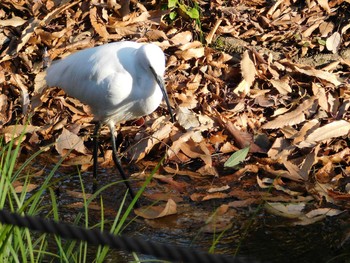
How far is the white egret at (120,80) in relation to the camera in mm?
5469

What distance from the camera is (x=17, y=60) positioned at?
693 cm

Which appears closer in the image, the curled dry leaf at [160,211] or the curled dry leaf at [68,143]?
the curled dry leaf at [160,211]

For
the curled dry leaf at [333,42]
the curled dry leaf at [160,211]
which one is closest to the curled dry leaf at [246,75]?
the curled dry leaf at [333,42]

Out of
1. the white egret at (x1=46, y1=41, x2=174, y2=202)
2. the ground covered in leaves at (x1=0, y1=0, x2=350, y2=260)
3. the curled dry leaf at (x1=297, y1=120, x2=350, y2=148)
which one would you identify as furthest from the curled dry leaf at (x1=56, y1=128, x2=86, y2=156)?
the curled dry leaf at (x1=297, y1=120, x2=350, y2=148)

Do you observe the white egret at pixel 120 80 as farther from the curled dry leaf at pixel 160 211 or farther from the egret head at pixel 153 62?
the curled dry leaf at pixel 160 211

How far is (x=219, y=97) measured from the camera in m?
6.57

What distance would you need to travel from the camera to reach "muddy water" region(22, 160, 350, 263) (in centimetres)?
456

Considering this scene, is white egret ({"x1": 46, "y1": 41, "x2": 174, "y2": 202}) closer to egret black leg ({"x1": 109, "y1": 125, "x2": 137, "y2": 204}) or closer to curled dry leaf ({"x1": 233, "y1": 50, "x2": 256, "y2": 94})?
egret black leg ({"x1": 109, "y1": 125, "x2": 137, "y2": 204})

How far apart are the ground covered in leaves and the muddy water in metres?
0.10

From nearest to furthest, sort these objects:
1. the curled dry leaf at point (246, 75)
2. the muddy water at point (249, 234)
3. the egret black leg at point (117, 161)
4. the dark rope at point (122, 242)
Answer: the dark rope at point (122, 242) < the muddy water at point (249, 234) < the egret black leg at point (117, 161) < the curled dry leaf at point (246, 75)

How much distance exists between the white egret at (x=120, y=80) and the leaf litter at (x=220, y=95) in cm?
52

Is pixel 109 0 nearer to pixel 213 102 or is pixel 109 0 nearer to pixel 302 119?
pixel 213 102

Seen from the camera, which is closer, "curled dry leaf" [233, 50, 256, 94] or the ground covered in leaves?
the ground covered in leaves

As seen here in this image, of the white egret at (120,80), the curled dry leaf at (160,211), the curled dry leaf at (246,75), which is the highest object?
the white egret at (120,80)
